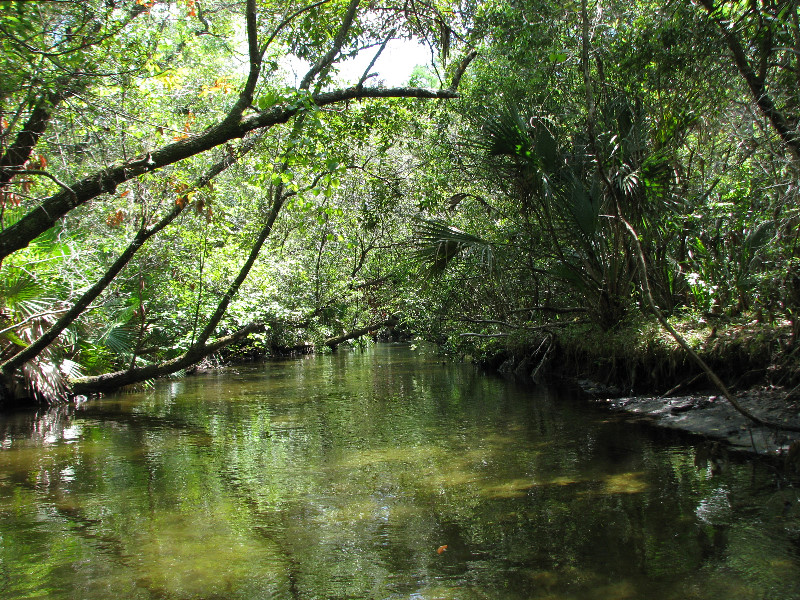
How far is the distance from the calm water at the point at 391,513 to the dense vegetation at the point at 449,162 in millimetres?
1939

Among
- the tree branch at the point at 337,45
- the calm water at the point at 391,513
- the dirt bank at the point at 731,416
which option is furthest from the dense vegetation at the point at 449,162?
the calm water at the point at 391,513

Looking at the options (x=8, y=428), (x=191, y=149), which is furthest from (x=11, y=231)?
(x=8, y=428)

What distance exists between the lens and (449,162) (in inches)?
470

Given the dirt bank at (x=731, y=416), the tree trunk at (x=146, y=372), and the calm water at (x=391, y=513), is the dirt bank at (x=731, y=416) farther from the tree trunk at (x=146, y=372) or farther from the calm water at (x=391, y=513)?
the tree trunk at (x=146, y=372)

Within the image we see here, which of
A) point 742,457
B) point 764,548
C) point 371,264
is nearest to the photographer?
point 764,548

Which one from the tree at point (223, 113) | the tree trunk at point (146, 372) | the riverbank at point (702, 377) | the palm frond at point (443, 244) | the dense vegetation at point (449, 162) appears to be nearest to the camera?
the tree at point (223, 113)

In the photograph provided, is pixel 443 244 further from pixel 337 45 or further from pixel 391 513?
pixel 391 513

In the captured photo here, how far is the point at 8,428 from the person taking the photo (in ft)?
30.0

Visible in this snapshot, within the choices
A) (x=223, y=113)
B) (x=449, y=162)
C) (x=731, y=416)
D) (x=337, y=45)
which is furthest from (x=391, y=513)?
(x=449, y=162)

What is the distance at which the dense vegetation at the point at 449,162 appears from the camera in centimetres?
588

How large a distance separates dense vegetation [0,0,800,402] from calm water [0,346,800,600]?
76.3 inches

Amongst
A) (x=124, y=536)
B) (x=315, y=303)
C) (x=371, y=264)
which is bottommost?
(x=124, y=536)

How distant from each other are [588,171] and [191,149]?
6.08 metres

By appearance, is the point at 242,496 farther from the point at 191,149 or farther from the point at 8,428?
the point at 8,428
